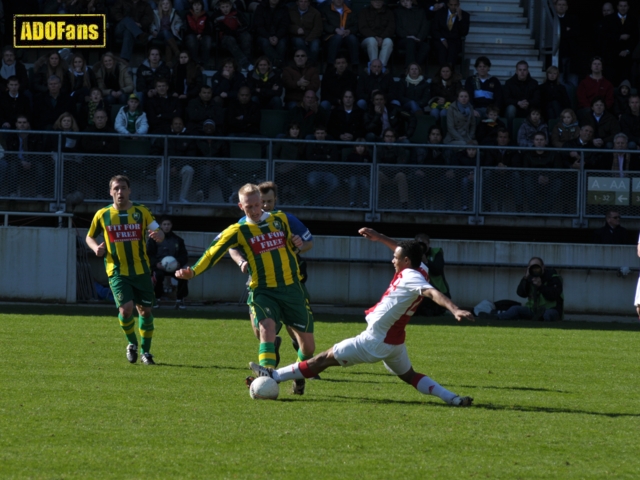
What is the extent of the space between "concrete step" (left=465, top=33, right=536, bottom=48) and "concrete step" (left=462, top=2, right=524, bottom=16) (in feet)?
3.15

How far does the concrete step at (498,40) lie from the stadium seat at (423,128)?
540 centimetres

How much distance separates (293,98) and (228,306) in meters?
4.72

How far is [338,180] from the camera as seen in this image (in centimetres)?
1839

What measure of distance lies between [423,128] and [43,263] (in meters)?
7.61

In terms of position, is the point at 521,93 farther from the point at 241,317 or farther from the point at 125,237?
the point at 125,237

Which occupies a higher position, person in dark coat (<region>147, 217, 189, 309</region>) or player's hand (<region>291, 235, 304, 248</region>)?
player's hand (<region>291, 235, 304, 248</region>)

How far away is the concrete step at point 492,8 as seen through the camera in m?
25.3

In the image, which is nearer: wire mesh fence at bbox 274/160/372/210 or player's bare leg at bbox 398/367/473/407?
player's bare leg at bbox 398/367/473/407

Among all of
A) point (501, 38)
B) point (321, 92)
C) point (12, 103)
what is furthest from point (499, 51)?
point (12, 103)

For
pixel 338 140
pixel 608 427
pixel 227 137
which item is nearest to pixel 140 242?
pixel 608 427

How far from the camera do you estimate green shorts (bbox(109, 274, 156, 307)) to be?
→ 10.6 meters

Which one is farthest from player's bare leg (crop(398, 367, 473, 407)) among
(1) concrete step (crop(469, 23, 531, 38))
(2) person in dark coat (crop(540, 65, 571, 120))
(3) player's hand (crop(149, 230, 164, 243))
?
(1) concrete step (crop(469, 23, 531, 38))

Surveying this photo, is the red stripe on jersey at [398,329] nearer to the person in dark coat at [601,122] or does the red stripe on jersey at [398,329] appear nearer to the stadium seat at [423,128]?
the stadium seat at [423,128]

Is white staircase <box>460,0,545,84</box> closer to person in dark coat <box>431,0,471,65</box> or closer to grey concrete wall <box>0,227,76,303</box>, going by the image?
person in dark coat <box>431,0,471,65</box>
